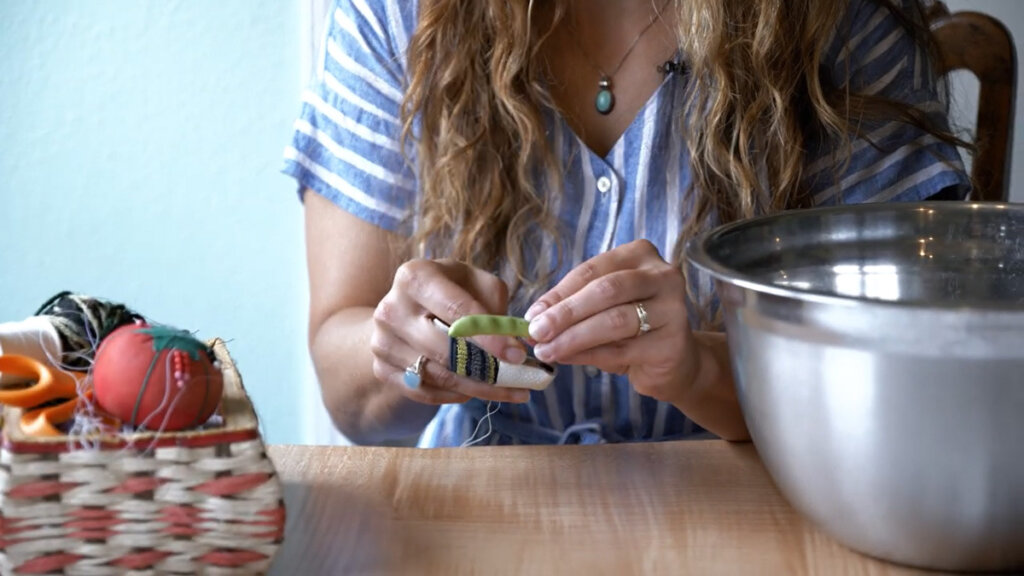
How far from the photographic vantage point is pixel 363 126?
1.07m

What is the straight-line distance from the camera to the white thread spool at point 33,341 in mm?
599

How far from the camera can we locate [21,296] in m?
1.81

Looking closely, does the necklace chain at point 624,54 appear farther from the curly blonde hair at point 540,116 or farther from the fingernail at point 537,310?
the fingernail at point 537,310

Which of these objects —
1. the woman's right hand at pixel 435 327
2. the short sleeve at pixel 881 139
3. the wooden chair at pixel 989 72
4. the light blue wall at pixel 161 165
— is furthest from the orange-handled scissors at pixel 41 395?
the light blue wall at pixel 161 165

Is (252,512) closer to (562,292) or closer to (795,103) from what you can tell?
(562,292)

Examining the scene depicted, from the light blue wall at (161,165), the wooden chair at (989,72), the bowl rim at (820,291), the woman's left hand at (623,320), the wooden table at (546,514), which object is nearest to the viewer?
the bowl rim at (820,291)

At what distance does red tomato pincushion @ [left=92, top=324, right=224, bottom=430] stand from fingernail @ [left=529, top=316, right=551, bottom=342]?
208 millimetres

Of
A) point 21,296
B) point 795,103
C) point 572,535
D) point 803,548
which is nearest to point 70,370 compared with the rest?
point 572,535

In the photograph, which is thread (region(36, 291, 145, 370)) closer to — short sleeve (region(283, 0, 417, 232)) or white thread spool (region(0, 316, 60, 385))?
→ white thread spool (region(0, 316, 60, 385))

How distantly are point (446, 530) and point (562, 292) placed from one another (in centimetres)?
18

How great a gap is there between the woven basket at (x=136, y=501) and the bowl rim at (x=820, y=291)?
250 millimetres

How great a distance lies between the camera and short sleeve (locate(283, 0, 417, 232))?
1.07 m

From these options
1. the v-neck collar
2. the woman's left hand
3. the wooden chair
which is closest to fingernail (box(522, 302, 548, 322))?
the woman's left hand

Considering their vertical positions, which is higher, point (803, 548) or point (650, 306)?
point (650, 306)
